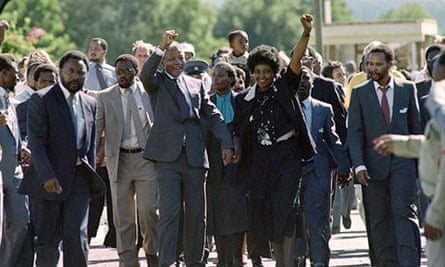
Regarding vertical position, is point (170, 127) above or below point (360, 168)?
above

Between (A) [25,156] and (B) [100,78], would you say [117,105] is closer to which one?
(A) [25,156]

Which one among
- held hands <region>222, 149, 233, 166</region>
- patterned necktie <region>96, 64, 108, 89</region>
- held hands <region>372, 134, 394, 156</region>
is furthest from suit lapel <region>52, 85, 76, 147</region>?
patterned necktie <region>96, 64, 108, 89</region>

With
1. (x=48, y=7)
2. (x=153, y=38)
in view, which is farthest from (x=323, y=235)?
(x=153, y=38)

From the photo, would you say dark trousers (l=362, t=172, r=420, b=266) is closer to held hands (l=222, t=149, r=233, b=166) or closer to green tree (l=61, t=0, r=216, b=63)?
held hands (l=222, t=149, r=233, b=166)

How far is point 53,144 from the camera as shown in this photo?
1507 cm

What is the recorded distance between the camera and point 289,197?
15.4 m

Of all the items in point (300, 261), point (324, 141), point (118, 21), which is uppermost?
point (324, 141)

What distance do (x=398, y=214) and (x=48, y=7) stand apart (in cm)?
11544

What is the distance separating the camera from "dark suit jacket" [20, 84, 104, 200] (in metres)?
15.0

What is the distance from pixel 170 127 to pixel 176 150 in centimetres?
24

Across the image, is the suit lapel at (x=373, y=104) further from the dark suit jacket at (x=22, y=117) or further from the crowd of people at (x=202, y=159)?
the dark suit jacket at (x=22, y=117)

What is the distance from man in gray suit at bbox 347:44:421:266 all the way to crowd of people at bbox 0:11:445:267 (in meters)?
0.01

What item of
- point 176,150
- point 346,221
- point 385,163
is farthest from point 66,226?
point 346,221

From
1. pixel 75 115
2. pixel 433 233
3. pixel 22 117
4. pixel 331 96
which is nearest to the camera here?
pixel 433 233
